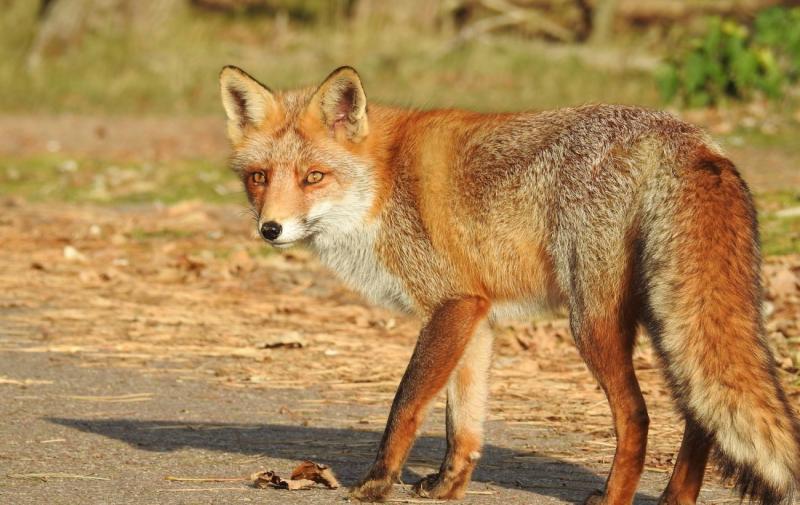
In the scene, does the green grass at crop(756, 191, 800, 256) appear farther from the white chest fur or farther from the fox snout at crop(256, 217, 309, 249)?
the fox snout at crop(256, 217, 309, 249)

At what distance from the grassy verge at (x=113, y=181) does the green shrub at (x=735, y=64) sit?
5.51 m

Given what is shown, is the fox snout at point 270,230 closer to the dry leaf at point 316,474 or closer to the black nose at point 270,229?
the black nose at point 270,229

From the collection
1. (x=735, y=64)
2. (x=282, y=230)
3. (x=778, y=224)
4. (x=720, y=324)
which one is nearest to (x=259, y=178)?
(x=282, y=230)

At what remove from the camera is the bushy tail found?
418 cm

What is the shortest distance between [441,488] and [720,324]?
1420 millimetres

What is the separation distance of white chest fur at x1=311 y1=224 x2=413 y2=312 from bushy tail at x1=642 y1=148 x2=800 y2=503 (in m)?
1.26

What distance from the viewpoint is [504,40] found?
65.5 ft

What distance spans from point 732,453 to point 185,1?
67.3ft

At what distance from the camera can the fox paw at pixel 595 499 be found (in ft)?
15.5

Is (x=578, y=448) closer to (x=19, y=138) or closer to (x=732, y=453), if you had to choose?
(x=732, y=453)

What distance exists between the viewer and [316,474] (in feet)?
16.8

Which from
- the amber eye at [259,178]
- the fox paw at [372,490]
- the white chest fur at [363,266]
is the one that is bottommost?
the fox paw at [372,490]

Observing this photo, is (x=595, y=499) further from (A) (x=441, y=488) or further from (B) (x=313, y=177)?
(B) (x=313, y=177)

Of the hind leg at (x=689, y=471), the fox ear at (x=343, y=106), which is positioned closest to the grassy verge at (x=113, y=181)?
the fox ear at (x=343, y=106)
